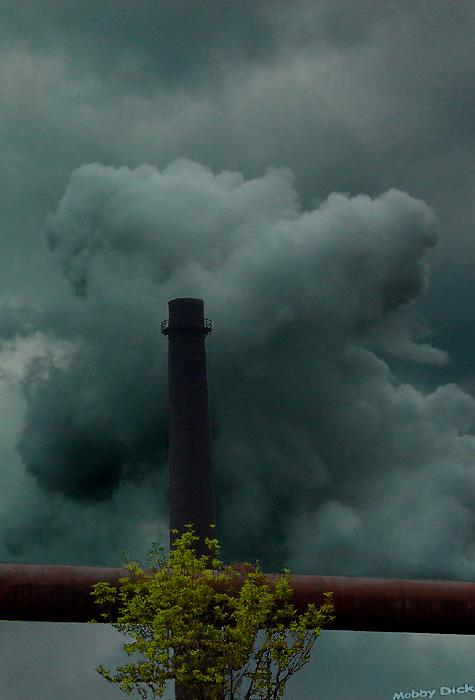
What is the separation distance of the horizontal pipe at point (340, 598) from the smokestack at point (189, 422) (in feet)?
42.9

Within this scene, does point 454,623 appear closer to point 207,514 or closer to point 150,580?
point 150,580

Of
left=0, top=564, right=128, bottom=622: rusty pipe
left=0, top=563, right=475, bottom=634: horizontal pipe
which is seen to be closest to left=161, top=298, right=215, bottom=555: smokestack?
left=0, top=563, right=475, bottom=634: horizontal pipe

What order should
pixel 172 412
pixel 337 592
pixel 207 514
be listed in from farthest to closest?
1. pixel 172 412
2. pixel 207 514
3. pixel 337 592

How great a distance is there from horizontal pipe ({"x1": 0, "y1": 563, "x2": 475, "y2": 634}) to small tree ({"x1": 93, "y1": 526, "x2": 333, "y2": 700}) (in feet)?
1.91

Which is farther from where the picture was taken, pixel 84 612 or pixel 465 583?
pixel 465 583

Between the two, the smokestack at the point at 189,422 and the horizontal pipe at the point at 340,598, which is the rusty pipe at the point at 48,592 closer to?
the horizontal pipe at the point at 340,598

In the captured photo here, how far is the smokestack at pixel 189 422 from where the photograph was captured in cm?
3111

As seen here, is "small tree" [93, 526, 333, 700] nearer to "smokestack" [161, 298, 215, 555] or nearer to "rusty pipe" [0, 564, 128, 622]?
"rusty pipe" [0, 564, 128, 622]

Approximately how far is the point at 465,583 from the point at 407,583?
4.50 feet

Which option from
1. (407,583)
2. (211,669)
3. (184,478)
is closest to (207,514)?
(184,478)

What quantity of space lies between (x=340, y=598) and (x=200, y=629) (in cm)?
374

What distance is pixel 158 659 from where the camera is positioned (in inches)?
578

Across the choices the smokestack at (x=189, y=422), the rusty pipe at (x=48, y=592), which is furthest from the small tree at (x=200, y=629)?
the smokestack at (x=189, y=422)

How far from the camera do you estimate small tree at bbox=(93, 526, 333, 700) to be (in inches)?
583
